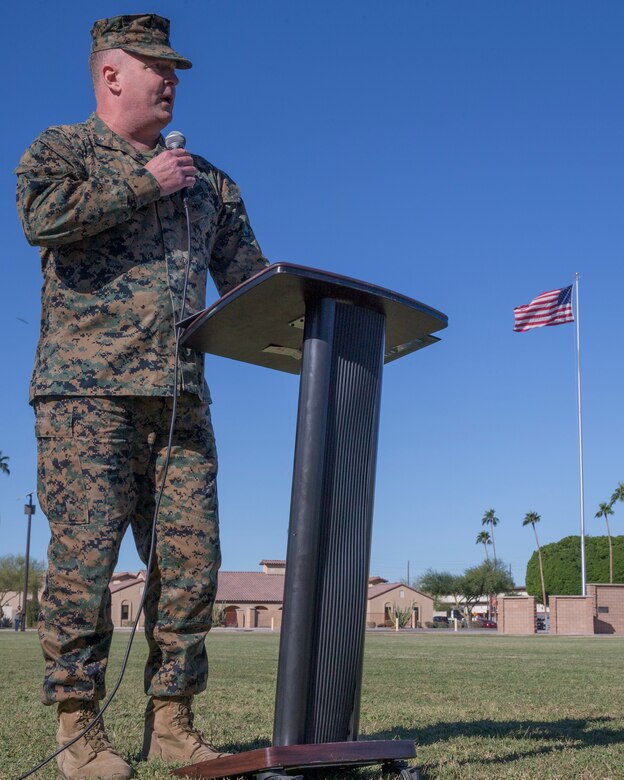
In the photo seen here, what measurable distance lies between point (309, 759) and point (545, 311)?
30779 mm

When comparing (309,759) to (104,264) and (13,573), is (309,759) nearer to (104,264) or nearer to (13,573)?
(104,264)

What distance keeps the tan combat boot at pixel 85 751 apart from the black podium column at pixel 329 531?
0.61 metres

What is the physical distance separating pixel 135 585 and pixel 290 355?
80506mm

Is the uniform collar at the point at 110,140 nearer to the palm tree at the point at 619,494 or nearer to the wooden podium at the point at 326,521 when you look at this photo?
the wooden podium at the point at 326,521

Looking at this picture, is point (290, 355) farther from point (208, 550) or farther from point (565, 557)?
point (565, 557)

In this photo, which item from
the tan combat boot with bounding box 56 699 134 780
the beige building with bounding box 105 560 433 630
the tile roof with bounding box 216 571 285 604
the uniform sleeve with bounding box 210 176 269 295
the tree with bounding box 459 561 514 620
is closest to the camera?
the tan combat boot with bounding box 56 699 134 780

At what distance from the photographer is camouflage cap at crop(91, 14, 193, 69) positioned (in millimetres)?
3078

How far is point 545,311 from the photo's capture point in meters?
31.7

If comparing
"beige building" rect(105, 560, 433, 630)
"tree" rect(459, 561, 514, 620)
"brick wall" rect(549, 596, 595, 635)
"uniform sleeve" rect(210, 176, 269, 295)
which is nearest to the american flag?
"brick wall" rect(549, 596, 595, 635)

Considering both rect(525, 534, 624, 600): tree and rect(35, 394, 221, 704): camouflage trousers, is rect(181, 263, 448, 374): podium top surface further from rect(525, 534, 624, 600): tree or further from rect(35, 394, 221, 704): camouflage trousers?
rect(525, 534, 624, 600): tree

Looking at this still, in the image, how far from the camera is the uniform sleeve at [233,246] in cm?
346

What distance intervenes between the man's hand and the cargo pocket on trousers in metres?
0.80

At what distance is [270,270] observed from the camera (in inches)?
93.9

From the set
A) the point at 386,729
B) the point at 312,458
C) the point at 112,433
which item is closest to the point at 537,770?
the point at 312,458
